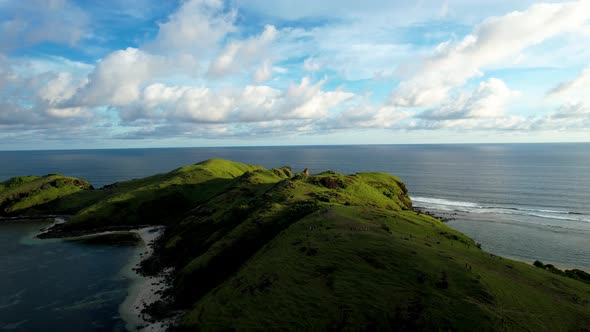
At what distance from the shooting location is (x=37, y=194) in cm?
14588

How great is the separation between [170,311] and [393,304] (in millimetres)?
36547

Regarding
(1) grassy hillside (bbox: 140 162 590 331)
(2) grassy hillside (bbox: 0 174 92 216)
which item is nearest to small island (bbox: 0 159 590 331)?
(1) grassy hillside (bbox: 140 162 590 331)

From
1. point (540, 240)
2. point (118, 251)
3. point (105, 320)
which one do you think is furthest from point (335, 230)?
point (540, 240)

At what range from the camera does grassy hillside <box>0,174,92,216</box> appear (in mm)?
138000

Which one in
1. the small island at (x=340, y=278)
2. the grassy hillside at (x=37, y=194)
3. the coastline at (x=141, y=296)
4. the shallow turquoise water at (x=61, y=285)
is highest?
the small island at (x=340, y=278)

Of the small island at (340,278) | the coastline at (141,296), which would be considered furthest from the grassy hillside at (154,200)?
the small island at (340,278)

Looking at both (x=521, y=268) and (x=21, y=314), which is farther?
(x=21, y=314)

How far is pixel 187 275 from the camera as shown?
58.1 m

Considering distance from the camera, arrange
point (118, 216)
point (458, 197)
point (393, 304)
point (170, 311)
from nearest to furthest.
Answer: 1. point (393, 304)
2. point (170, 311)
3. point (118, 216)
4. point (458, 197)

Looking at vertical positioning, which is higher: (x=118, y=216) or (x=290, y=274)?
(x=290, y=274)

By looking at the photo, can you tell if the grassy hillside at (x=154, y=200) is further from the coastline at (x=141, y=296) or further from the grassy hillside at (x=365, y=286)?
the grassy hillside at (x=365, y=286)

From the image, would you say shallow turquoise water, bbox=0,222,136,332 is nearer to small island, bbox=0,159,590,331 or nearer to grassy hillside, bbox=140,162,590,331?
small island, bbox=0,159,590,331

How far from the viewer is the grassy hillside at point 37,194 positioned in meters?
138

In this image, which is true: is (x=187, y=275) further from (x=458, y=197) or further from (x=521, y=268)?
(x=458, y=197)
